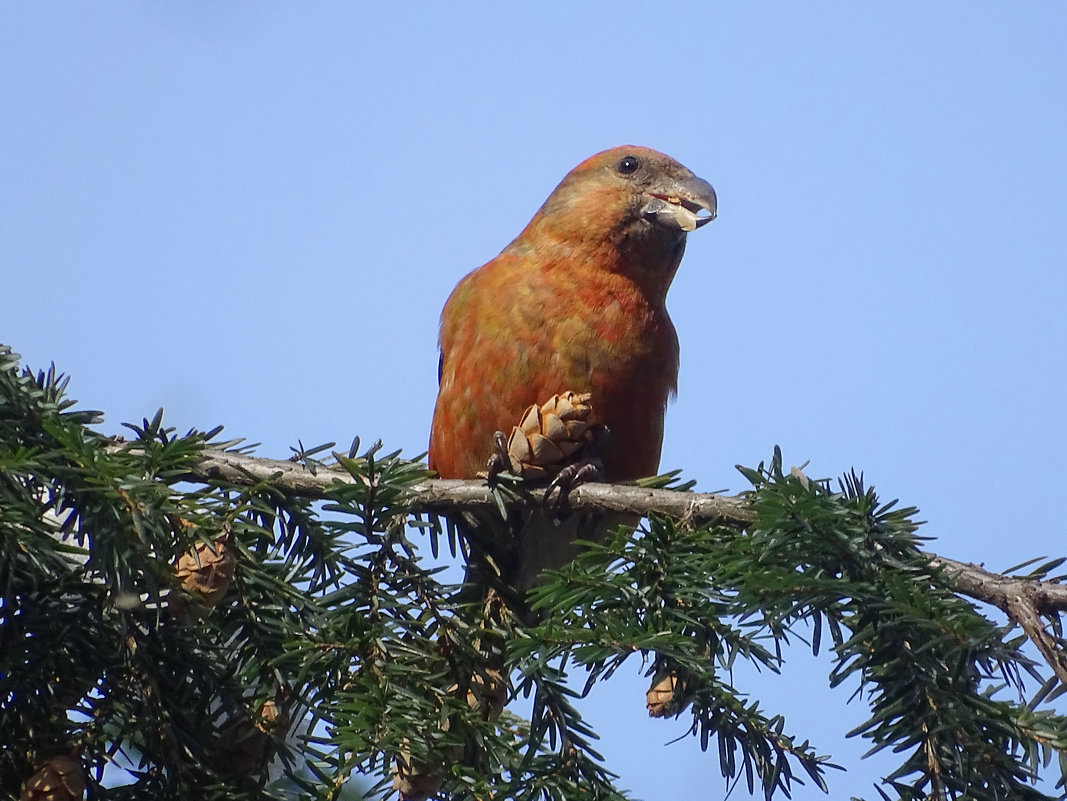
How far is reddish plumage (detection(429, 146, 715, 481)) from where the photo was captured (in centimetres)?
353

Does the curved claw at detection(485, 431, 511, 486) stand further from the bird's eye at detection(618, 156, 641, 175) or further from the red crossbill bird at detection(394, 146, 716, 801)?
the bird's eye at detection(618, 156, 641, 175)

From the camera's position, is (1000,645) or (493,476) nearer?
(1000,645)

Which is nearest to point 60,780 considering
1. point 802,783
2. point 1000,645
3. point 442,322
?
point 802,783

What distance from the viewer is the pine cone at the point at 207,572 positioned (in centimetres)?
183

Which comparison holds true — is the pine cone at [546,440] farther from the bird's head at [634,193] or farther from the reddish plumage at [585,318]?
the bird's head at [634,193]

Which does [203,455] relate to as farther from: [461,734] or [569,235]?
[569,235]

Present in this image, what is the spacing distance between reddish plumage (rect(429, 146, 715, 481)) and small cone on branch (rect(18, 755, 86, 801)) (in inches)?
75.0

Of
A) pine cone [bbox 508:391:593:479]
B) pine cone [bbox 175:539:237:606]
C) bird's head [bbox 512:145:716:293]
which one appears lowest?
pine cone [bbox 175:539:237:606]

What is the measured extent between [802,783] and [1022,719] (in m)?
0.42

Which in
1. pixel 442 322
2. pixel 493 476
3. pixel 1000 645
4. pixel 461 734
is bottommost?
pixel 461 734

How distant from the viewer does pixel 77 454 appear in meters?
1.82

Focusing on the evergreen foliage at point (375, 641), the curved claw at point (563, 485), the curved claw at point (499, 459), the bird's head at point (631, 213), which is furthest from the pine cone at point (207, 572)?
the bird's head at point (631, 213)

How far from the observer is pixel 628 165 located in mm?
4188

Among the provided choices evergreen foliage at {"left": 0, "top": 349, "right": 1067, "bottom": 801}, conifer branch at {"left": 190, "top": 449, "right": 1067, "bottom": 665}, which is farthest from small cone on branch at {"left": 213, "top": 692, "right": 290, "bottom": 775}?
conifer branch at {"left": 190, "top": 449, "right": 1067, "bottom": 665}
